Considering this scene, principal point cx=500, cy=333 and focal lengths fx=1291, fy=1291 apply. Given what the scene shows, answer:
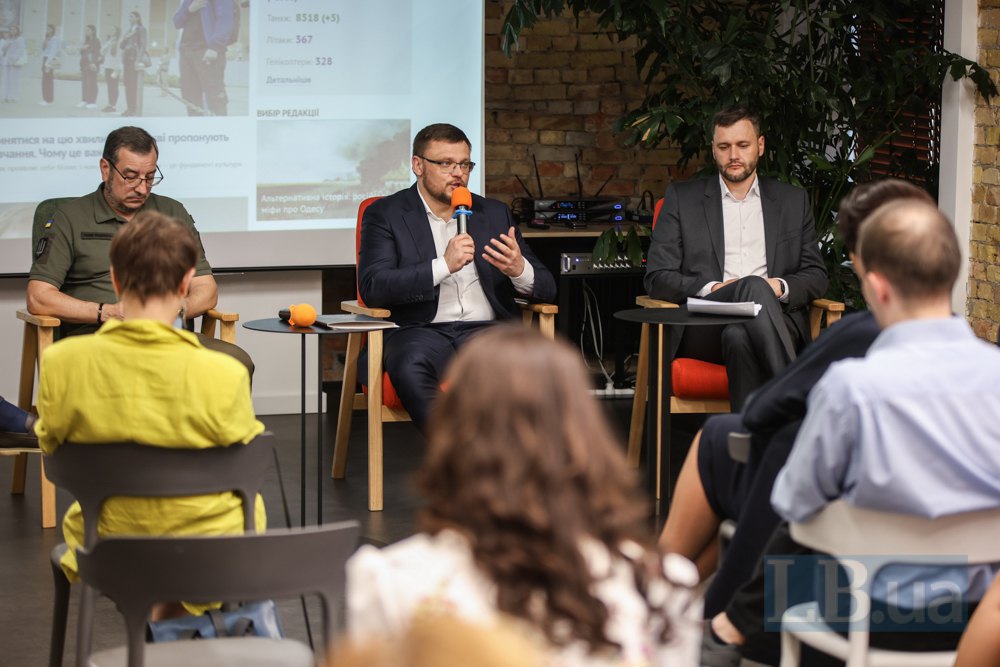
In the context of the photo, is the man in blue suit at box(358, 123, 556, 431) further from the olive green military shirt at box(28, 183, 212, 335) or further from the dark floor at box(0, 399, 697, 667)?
the olive green military shirt at box(28, 183, 212, 335)

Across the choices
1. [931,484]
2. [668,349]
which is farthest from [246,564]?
[668,349]

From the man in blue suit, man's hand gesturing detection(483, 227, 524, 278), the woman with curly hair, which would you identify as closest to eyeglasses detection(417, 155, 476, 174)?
the man in blue suit

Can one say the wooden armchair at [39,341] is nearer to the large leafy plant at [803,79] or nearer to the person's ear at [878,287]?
the large leafy plant at [803,79]

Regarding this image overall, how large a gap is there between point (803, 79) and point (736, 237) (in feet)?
2.85

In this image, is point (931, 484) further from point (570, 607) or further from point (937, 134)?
point (937, 134)

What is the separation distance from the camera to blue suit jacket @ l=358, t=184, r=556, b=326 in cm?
449

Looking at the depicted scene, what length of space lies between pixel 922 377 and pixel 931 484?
0.55 ft

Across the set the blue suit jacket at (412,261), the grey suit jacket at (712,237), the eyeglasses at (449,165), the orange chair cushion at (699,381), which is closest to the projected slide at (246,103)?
the blue suit jacket at (412,261)

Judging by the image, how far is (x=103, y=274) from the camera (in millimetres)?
4523

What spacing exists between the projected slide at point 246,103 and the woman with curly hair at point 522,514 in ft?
14.6

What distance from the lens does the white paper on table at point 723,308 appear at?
153 inches

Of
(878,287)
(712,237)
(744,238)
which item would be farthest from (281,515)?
(878,287)

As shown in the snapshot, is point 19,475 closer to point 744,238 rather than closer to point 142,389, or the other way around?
point 142,389

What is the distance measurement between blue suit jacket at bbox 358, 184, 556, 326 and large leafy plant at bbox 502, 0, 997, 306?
2.21 ft
